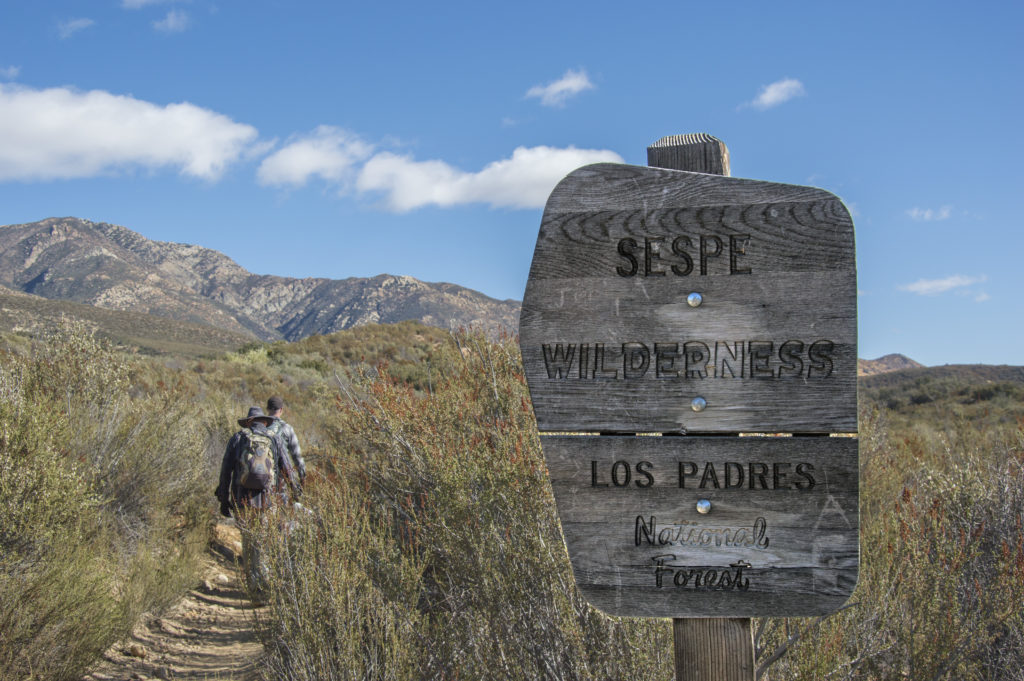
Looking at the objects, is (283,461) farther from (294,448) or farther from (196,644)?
(196,644)

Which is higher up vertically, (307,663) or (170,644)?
(307,663)

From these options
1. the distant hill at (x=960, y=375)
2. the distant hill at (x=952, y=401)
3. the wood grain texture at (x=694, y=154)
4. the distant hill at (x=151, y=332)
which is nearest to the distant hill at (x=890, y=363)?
the distant hill at (x=960, y=375)

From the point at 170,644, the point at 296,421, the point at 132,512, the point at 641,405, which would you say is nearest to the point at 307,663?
the point at 641,405

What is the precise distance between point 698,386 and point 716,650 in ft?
2.23

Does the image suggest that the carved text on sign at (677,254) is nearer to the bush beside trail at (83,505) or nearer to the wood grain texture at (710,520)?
the wood grain texture at (710,520)

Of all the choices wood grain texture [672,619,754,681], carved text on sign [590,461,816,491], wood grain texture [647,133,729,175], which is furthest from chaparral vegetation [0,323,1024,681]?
wood grain texture [647,133,729,175]

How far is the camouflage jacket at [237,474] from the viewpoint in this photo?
20.1 ft

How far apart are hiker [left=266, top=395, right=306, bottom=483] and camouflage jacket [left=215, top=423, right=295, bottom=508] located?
91mm

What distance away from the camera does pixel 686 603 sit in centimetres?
185

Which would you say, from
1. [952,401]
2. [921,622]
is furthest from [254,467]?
[952,401]

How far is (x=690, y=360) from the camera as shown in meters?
1.83

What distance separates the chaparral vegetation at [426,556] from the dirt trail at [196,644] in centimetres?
22

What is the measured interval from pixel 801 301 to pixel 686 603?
31.5 inches

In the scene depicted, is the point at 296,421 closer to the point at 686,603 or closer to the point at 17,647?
the point at 17,647
